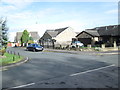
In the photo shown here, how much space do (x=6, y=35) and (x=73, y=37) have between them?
36663 mm

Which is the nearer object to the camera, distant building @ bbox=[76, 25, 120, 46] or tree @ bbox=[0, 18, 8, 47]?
tree @ bbox=[0, 18, 8, 47]

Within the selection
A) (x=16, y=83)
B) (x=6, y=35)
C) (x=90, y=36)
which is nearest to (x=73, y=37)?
(x=90, y=36)

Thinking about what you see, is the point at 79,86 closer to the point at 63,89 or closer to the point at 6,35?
the point at 63,89

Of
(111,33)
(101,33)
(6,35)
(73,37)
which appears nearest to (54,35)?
(73,37)

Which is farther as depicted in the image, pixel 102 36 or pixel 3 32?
pixel 102 36

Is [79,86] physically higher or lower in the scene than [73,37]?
lower

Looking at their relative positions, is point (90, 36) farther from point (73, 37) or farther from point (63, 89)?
point (63, 89)

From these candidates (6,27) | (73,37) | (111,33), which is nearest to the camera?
(6,27)

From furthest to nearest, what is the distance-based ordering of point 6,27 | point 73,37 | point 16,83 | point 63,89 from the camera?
point 73,37 → point 6,27 → point 16,83 → point 63,89

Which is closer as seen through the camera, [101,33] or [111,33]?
[111,33]

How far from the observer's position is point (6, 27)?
65.8 feet

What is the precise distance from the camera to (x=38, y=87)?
6.54 metres

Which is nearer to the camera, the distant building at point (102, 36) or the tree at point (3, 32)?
the tree at point (3, 32)

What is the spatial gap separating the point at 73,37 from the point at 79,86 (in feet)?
159
